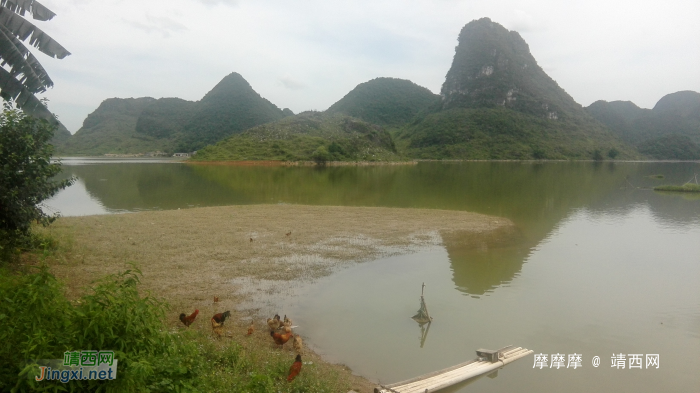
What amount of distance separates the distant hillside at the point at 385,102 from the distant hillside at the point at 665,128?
66352mm

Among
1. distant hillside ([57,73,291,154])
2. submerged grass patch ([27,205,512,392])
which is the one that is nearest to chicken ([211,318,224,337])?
submerged grass patch ([27,205,512,392])

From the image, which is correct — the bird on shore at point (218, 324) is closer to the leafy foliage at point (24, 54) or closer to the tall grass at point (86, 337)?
the tall grass at point (86, 337)

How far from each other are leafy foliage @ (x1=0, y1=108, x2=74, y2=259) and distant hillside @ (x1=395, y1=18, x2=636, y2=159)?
330ft

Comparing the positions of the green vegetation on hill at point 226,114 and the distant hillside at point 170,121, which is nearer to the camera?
the distant hillside at point 170,121

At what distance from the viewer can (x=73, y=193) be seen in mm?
30281

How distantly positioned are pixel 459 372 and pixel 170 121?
163m

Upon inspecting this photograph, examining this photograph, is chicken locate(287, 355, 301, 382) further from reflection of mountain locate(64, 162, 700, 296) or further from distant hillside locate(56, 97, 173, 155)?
distant hillside locate(56, 97, 173, 155)

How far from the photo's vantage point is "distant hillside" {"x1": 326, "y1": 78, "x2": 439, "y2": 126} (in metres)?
170

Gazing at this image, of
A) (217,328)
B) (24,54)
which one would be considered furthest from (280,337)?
(24,54)

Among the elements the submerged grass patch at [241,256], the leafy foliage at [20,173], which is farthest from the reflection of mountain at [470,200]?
the leafy foliage at [20,173]

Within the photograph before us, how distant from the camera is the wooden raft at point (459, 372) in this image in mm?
6332

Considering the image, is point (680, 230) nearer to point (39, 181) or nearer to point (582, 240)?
point (582, 240)

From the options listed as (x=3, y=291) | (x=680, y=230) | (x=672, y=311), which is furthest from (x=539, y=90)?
(x=3, y=291)

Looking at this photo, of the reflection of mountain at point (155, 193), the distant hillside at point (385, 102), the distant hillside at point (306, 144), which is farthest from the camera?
the distant hillside at point (385, 102)
